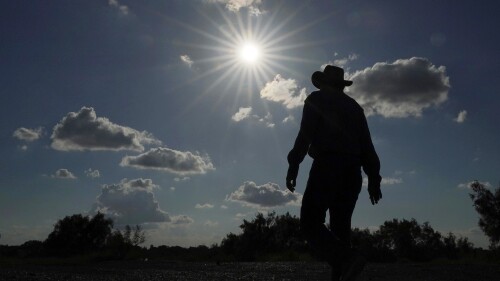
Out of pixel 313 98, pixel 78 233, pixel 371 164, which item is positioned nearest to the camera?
pixel 313 98

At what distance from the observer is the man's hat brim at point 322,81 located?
14.8 feet

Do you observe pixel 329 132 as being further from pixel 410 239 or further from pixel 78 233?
pixel 78 233

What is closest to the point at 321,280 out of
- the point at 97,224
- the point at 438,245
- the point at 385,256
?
the point at 385,256

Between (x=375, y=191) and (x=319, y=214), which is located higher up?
(x=375, y=191)

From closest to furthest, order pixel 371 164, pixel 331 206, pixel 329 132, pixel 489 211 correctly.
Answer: pixel 331 206 < pixel 329 132 < pixel 371 164 < pixel 489 211

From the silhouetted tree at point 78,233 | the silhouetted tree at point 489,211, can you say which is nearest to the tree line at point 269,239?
the silhouetted tree at point 78,233

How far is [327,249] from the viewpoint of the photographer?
12.2 ft

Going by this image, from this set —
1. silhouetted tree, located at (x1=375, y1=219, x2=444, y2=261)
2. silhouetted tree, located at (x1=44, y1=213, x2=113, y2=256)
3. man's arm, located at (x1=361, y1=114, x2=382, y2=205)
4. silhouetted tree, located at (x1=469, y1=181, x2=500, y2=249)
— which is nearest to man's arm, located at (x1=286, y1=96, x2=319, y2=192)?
man's arm, located at (x1=361, y1=114, x2=382, y2=205)

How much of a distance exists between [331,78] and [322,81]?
0.09 meters

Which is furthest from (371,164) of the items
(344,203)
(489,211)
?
(489,211)

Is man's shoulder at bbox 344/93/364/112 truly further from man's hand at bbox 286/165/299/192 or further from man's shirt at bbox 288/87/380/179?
man's hand at bbox 286/165/299/192

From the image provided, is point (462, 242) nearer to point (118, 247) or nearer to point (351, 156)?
point (118, 247)

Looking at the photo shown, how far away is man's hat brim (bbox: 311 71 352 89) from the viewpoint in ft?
14.8

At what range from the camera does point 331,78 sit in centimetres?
450
